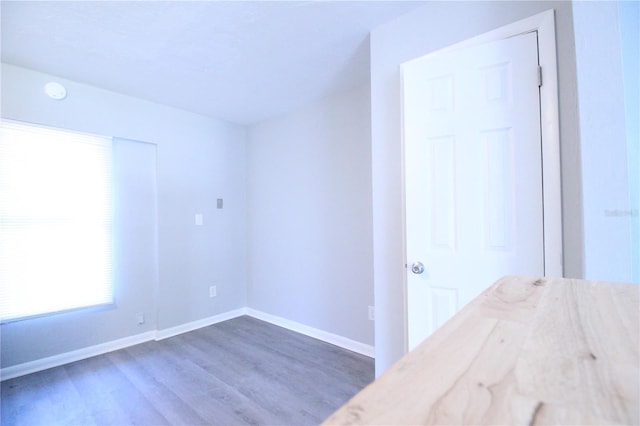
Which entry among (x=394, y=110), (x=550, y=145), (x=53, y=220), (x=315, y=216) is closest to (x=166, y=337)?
(x=53, y=220)

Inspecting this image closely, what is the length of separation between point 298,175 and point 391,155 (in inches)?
60.3

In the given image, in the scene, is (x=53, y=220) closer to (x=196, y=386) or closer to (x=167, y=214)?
(x=167, y=214)

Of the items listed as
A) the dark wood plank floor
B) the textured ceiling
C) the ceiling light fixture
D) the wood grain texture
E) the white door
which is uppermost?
the textured ceiling

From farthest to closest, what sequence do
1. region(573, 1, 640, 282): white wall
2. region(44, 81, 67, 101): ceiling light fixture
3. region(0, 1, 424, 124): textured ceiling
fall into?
region(44, 81, 67, 101): ceiling light fixture < region(0, 1, 424, 124): textured ceiling < region(573, 1, 640, 282): white wall

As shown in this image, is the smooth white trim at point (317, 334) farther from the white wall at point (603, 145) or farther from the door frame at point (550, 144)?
the white wall at point (603, 145)

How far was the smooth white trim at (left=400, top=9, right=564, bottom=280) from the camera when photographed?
1180 millimetres

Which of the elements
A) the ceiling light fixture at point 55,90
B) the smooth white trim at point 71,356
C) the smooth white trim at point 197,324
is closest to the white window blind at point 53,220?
the ceiling light fixture at point 55,90

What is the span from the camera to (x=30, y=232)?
2244 millimetres

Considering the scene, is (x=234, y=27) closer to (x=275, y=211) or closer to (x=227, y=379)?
(x=275, y=211)

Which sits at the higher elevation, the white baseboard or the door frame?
the door frame

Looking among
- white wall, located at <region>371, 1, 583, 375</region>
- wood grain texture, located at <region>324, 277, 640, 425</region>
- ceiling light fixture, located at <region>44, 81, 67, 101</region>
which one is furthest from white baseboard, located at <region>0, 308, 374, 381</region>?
wood grain texture, located at <region>324, 277, 640, 425</region>

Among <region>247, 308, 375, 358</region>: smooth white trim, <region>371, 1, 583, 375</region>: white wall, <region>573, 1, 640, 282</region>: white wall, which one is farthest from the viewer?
<region>247, 308, 375, 358</region>: smooth white trim

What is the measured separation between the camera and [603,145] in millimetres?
930

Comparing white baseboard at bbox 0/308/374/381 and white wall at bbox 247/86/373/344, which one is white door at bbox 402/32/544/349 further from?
white baseboard at bbox 0/308/374/381
